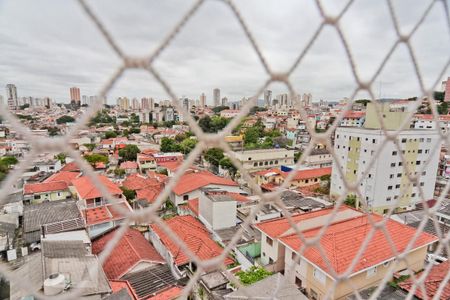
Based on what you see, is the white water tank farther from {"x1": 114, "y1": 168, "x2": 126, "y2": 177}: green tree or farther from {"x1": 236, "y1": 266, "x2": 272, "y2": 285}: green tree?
{"x1": 114, "y1": 168, "x2": 126, "y2": 177}: green tree

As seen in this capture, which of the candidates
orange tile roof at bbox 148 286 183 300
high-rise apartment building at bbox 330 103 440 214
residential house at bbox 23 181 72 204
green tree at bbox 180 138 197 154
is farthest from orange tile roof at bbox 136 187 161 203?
green tree at bbox 180 138 197 154

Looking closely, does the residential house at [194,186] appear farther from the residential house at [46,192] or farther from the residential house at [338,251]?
the residential house at [338,251]

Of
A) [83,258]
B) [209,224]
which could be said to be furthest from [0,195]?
[209,224]

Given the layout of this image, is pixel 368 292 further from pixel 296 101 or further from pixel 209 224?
pixel 296 101

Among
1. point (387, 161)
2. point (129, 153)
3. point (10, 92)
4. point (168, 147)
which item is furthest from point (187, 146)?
point (10, 92)

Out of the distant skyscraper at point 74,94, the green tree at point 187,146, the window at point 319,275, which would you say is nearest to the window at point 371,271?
the window at point 319,275

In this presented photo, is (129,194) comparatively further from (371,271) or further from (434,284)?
(434,284)
